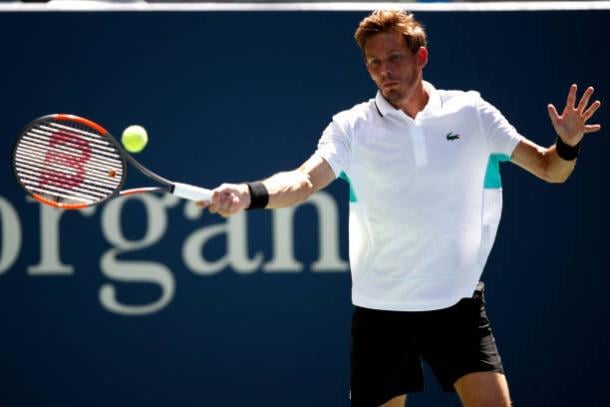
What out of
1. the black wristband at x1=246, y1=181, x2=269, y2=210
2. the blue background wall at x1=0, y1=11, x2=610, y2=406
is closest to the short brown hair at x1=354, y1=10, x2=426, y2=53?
the black wristband at x1=246, y1=181, x2=269, y2=210

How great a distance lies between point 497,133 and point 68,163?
55.4 inches

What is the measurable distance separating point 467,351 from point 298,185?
763mm

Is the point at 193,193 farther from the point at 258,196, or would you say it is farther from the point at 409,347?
the point at 409,347

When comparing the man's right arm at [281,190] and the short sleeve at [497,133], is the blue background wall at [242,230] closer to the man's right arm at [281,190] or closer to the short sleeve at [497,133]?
the short sleeve at [497,133]

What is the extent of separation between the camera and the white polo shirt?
342 centimetres

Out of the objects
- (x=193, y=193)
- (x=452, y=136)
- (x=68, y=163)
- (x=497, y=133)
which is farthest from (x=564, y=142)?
(x=68, y=163)

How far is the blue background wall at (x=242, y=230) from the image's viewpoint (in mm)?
4777

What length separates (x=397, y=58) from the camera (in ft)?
11.4

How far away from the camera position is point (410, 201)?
11.2ft

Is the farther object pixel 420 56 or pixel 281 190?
pixel 420 56

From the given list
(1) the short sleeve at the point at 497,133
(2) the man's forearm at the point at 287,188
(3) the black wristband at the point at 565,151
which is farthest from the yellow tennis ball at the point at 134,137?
(3) the black wristband at the point at 565,151

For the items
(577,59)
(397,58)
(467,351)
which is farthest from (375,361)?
(577,59)

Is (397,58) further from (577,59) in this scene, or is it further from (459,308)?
(577,59)

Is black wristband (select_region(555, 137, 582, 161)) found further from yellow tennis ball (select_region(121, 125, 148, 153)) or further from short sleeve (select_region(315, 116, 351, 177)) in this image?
yellow tennis ball (select_region(121, 125, 148, 153))
